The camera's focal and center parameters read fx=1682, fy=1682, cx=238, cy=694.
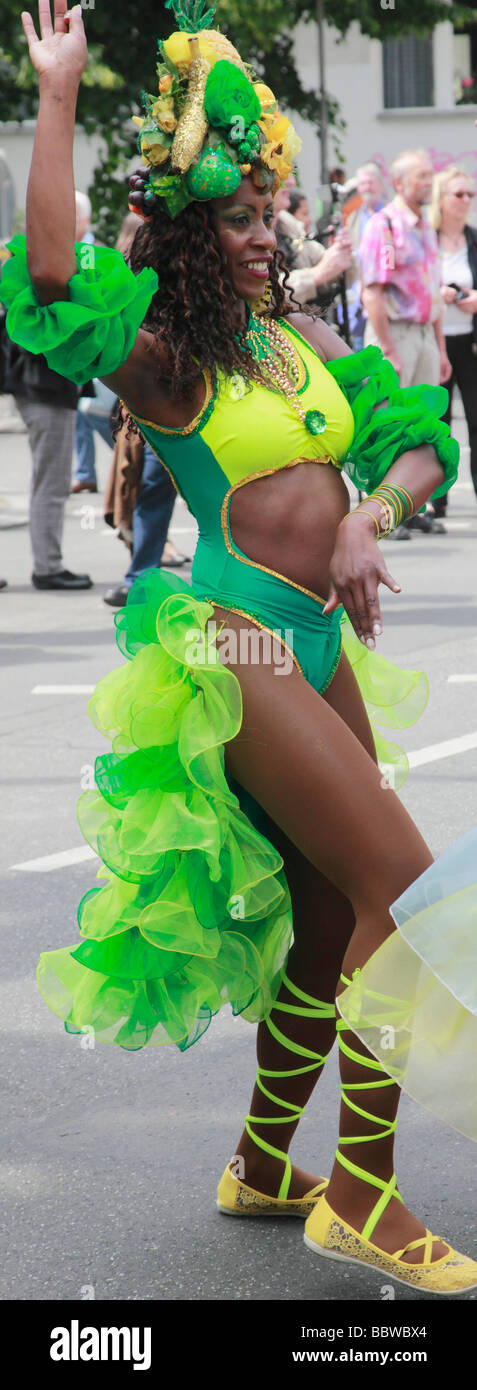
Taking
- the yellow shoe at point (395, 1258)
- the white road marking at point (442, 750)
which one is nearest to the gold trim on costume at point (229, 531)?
the yellow shoe at point (395, 1258)

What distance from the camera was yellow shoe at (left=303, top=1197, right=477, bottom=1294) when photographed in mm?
2750

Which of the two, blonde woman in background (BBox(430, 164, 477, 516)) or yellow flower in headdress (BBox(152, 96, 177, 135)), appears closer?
yellow flower in headdress (BBox(152, 96, 177, 135))

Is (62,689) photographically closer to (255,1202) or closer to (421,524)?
(255,1202)

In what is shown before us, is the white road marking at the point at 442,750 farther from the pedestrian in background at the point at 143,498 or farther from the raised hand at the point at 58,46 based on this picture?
the raised hand at the point at 58,46

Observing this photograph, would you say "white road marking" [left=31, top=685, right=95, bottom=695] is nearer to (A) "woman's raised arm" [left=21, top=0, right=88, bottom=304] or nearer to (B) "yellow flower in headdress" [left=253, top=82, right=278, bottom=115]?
(B) "yellow flower in headdress" [left=253, top=82, right=278, bottom=115]

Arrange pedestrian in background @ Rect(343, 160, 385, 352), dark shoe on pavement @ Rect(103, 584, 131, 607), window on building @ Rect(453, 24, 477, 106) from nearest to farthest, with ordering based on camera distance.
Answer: dark shoe on pavement @ Rect(103, 584, 131, 607), pedestrian in background @ Rect(343, 160, 385, 352), window on building @ Rect(453, 24, 477, 106)

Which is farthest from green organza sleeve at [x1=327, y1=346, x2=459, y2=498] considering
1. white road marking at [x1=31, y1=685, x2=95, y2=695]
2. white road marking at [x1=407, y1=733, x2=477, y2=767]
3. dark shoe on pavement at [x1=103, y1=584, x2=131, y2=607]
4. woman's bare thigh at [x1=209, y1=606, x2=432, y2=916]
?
dark shoe on pavement at [x1=103, y1=584, x2=131, y2=607]

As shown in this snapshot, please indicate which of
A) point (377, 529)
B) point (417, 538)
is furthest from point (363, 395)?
point (417, 538)

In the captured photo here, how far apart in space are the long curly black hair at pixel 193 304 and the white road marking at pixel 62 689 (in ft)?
14.4

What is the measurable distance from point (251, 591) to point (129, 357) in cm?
43

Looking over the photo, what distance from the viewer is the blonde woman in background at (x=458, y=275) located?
11.2m

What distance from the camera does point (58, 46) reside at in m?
2.63
